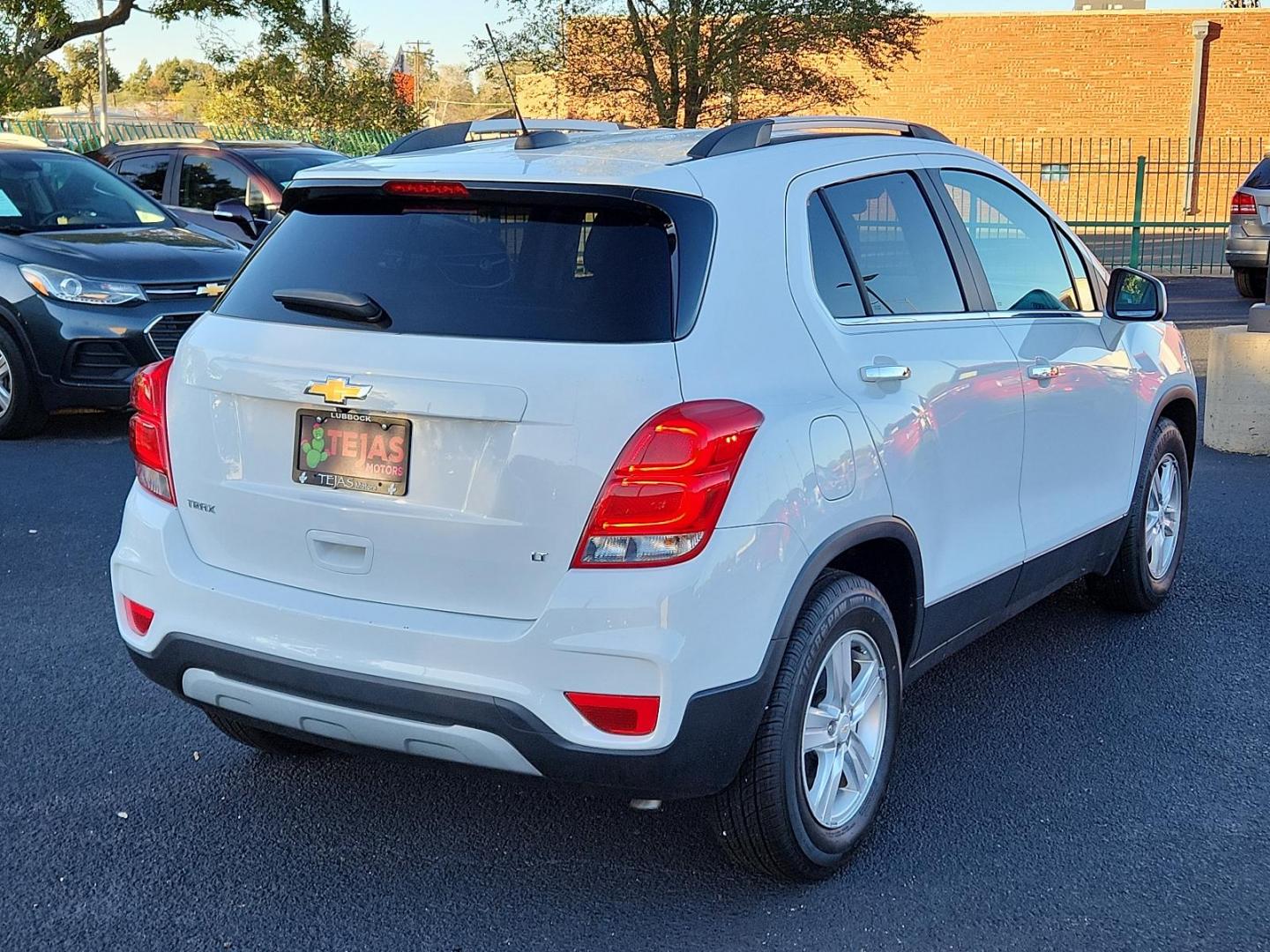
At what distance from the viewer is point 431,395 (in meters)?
3.18

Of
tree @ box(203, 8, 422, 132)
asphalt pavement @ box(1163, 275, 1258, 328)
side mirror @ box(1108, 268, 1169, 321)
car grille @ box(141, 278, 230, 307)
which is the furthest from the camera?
tree @ box(203, 8, 422, 132)

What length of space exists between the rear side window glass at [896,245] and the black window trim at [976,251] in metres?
0.14

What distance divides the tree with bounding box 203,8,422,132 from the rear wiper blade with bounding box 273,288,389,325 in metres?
30.2

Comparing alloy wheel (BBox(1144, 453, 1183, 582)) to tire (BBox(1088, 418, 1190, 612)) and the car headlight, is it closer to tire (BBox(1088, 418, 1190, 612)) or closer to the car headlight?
tire (BBox(1088, 418, 1190, 612))

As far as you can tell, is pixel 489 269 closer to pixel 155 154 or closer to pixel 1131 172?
pixel 155 154

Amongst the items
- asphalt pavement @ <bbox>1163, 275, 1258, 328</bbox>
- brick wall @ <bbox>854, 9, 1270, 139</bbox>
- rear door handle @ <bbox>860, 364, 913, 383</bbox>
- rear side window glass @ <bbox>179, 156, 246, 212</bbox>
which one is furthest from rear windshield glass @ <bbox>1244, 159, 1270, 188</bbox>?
brick wall @ <bbox>854, 9, 1270, 139</bbox>

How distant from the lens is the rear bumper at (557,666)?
3059 millimetres

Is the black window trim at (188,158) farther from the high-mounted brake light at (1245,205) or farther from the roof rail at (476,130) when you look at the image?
the high-mounted brake light at (1245,205)

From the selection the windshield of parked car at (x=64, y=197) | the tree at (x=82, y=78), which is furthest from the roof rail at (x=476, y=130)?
the tree at (x=82, y=78)

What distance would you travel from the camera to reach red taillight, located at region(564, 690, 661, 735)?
121 inches

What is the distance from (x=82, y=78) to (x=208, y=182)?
278 ft

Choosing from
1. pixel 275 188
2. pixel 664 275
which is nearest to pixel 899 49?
pixel 275 188

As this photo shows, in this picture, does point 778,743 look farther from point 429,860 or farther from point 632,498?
point 429,860

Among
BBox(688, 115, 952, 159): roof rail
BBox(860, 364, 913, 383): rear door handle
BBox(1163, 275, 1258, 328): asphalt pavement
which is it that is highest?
BBox(688, 115, 952, 159): roof rail
